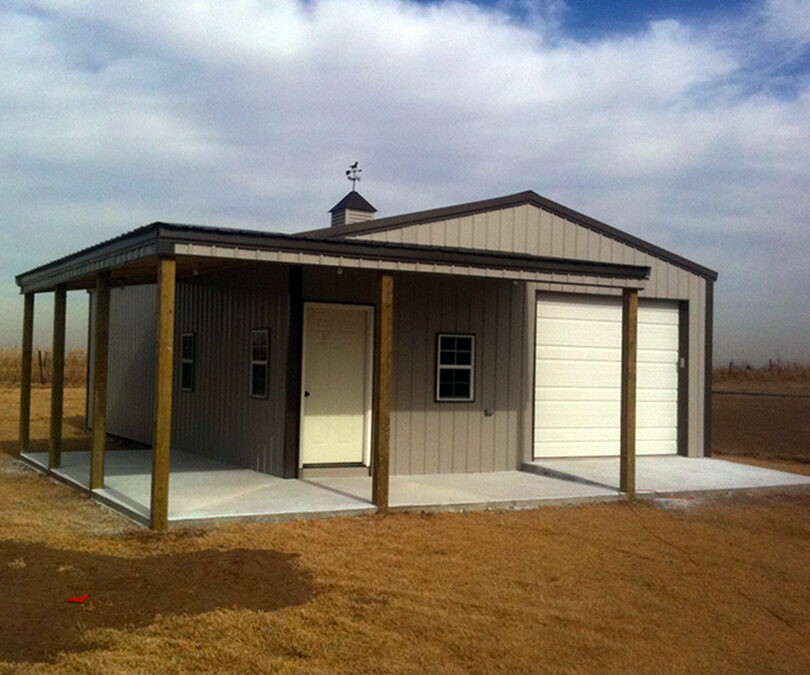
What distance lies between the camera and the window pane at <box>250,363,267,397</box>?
10.6m

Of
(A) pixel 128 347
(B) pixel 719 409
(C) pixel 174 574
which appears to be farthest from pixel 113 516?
(B) pixel 719 409

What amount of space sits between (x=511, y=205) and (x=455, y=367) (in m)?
2.55

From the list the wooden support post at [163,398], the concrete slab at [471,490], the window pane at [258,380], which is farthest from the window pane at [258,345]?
the wooden support post at [163,398]

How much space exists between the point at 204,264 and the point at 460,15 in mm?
4709

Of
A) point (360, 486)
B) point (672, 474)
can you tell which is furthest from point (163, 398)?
point (672, 474)

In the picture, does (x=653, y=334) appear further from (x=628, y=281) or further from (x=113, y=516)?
(x=113, y=516)

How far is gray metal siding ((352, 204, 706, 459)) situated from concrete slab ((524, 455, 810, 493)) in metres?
0.63

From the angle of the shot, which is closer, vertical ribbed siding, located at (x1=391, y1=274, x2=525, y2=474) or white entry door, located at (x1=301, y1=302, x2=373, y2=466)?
white entry door, located at (x1=301, y1=302, x2=373, y2=466)

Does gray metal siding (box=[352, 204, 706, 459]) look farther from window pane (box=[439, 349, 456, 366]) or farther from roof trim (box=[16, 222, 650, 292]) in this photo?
roof trim (box=[16, 222, 650, 292])

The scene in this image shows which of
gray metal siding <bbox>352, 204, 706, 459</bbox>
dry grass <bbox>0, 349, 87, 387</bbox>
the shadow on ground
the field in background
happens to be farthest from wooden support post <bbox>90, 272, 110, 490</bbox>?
dry grass <bbox>0, 349, 87, 387</bbox>

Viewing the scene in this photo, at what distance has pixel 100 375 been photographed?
30.0 feet

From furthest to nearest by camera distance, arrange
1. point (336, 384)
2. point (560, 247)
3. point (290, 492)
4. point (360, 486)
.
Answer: point (560, 247), point (336, 384), point (360, 486), point (290, 492)

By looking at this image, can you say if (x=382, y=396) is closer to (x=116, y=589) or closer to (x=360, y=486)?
(x=360, y=486)

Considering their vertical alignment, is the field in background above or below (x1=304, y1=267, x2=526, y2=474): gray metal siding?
below
